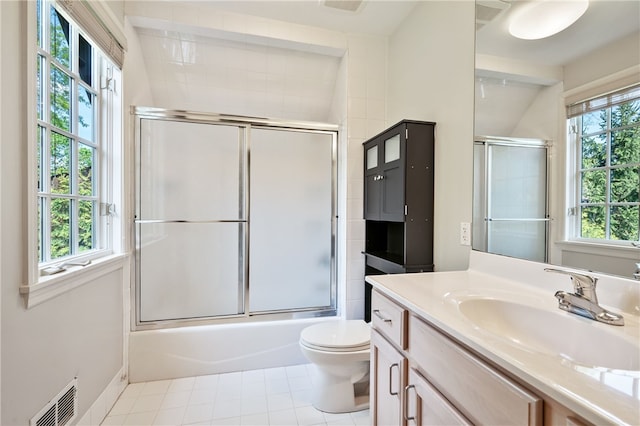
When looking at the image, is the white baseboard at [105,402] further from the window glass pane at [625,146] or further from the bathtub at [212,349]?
the window glass pane at [625,146]

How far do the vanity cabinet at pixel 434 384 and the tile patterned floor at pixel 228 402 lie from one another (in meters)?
0.61

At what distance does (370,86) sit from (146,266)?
220 centimetres

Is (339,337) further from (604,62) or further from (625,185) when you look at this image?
(604,62)

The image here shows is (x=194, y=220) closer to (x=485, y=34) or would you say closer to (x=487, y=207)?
(x=487, y=207)

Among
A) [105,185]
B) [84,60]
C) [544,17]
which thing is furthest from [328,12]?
[105,185]

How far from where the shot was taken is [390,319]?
1105 millimetres

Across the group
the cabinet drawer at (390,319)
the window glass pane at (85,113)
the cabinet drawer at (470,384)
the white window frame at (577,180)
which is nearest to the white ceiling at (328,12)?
the window glass pane at (85,113)

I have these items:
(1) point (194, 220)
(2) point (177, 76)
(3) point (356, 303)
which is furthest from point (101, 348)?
(2) point (177, 76)

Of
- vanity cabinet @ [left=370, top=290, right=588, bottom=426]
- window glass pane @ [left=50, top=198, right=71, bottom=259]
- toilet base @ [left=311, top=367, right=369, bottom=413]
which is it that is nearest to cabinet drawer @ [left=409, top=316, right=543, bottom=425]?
vanity cabinet @ [left=370, top=290, right=588, bottom=426]

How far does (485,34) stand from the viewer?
1364 mm

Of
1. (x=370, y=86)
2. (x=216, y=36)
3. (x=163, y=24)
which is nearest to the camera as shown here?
(x=163, y=24)

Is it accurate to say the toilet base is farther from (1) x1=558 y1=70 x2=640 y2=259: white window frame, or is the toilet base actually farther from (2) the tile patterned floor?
(1) x1=558 y1=70 x2=640 y2=259: white window frame

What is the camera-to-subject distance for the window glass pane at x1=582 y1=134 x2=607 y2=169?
899mm

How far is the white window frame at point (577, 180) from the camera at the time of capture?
0.88 metres
